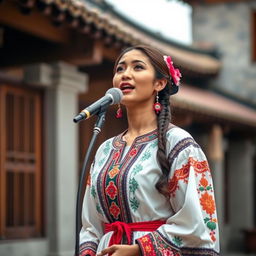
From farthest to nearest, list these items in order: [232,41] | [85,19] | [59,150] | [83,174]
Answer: [232,41] → [59,150] → [85,19] → [83,174]

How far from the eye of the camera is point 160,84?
3238 millimetres

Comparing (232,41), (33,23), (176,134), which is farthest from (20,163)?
(232,41)

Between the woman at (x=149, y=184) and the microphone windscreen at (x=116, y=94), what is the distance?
0.34ft

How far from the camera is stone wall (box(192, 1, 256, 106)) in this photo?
17812 millimetres

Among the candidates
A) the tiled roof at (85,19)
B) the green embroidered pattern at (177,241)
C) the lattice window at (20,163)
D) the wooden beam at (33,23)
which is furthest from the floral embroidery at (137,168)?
the lattice window at (20,163)

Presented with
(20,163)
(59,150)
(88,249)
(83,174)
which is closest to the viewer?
(83,174)

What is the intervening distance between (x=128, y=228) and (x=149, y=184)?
0.22m

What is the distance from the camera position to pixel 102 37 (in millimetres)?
7508

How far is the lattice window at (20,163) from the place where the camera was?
7.55 meters

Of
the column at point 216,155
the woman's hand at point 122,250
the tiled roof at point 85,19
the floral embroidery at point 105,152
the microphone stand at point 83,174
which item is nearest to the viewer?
the microphone stand at point 83,174

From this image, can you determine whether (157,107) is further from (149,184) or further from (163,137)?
(149,184)

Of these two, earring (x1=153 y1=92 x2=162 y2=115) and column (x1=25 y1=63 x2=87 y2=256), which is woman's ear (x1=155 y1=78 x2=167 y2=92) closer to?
earring (x1=153 y1=92 x2=162 y2=115)

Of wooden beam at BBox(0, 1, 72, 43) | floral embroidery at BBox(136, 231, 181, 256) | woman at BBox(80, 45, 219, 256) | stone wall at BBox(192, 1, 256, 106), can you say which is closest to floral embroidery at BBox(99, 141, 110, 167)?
woman at BBox(80, 45, 219, 256)

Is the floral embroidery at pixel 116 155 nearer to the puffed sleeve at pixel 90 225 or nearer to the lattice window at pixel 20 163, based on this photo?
the puffed sleeve at pixel 90 225
